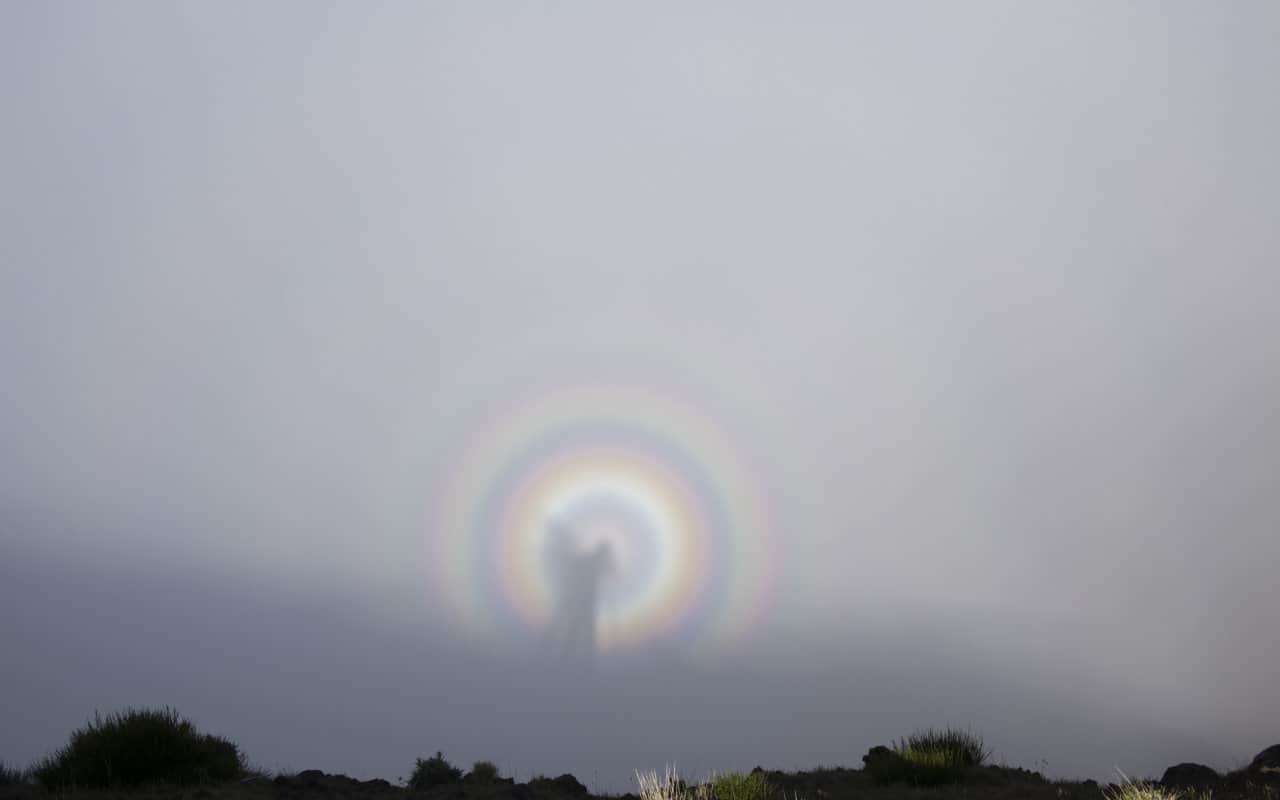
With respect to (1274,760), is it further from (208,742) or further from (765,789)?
(208,742)

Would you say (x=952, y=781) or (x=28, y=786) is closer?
(x=28, y=786)

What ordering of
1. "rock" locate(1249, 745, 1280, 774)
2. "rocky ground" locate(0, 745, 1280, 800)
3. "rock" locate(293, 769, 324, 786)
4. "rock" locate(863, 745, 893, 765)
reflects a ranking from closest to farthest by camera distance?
"rocky ground" locate(0, 745, 1280, 800) < "rock" locate(293, 769, 324, 786) < "rock" locate(1249, 745, 1280, 774) < "rock" locate(863, 745, 893, 765)

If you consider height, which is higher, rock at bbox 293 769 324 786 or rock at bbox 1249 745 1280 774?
rock at bbox 293 769 324 786

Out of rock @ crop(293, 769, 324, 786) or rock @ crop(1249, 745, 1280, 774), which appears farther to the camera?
rock @ crop(1249, 745, 1280, 774)

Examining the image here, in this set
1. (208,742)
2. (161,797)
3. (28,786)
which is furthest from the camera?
(208,742)

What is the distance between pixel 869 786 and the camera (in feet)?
61.5

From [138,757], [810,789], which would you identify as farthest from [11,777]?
[810,789]

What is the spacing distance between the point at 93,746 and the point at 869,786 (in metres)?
13.0

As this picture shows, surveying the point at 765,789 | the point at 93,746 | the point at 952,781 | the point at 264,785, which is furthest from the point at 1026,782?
the point at 93,746

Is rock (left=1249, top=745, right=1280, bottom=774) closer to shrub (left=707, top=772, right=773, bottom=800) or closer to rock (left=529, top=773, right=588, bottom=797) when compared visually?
shrub (left=707, top=772, right=773, bottom=800)

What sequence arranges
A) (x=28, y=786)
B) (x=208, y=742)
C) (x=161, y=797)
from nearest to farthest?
(x=161, y=797)
(x=28, y=786)
(x=208, y=742)

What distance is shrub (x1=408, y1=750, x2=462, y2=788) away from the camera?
19.2m

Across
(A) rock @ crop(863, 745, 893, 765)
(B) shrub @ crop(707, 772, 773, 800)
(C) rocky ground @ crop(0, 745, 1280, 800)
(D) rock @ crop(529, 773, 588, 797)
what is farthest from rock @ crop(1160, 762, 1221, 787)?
(D) rock @ crop(529, 773, 588, 797)

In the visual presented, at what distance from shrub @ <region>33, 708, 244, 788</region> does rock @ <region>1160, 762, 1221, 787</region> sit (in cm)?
1552
